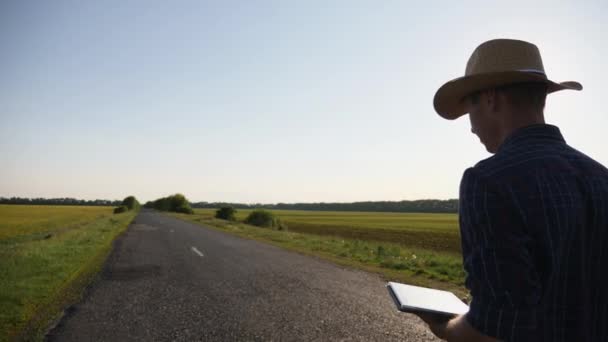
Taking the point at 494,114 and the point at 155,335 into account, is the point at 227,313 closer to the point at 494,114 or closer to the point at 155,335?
the point at 155,335

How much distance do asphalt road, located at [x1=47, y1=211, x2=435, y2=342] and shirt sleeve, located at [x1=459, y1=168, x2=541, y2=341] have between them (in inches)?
155

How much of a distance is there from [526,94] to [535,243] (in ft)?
2.16

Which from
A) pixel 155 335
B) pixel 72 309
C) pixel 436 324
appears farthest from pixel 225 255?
pixel 436 324

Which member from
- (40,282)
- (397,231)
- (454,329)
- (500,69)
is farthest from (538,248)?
(397,231)

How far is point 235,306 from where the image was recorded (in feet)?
20.4

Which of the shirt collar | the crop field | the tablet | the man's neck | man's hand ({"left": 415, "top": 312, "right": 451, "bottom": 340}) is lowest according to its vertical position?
the crop field

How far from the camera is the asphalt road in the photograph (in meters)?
4.95

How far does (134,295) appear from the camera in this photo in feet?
22.7

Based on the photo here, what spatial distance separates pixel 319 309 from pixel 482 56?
530 centimetres

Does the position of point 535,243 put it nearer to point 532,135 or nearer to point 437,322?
point 532,135

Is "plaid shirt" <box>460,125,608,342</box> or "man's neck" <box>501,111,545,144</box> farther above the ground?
"man's neck" <box>501,111,545,144</box>

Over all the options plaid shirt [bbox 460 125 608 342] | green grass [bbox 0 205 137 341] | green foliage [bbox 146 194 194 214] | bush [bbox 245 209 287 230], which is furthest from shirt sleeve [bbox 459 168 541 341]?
green foliage [bbox 146 194 194 214]

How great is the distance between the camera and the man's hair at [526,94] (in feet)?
4.99

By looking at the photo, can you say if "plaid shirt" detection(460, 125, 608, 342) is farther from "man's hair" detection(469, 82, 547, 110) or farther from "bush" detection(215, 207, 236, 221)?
"bush" detection(215, 207, 236, 221)
